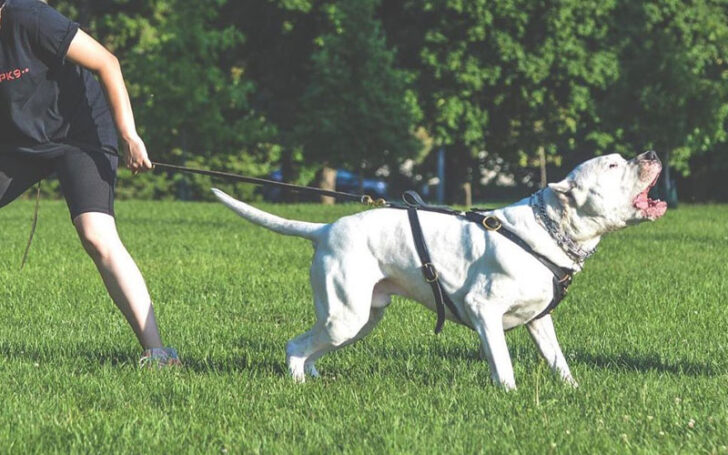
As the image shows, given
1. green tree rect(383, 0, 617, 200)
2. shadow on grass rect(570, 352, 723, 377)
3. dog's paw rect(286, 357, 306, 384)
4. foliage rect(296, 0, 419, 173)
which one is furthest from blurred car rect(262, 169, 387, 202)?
dog's paw rect(286, 357, 306, 384)

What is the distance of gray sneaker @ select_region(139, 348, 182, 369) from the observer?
19.1 ft

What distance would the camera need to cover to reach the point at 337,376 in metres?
5.78

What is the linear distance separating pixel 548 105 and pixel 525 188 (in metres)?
21.0

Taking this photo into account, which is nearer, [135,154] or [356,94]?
[135,154]

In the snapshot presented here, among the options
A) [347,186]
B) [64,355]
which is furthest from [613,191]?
[347,186]

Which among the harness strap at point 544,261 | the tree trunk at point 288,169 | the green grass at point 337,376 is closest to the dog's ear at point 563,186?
the harness strap at point 544,261

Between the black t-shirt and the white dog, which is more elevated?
the black t-shirt

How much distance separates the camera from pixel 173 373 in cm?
566

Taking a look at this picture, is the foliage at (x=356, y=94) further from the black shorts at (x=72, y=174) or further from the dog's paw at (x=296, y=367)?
the dog's paw at (x=296, y=367)

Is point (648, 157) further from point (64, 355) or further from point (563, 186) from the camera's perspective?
point (64, 355)

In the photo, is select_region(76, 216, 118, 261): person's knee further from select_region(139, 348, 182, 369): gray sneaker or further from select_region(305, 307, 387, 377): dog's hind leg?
select_region(305, 307, 387, 377): dog's hind leg

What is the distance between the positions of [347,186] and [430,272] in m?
44.3

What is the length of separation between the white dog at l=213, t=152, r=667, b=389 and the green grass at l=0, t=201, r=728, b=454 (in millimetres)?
320

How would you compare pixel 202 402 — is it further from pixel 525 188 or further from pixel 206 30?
pixel 525 188
